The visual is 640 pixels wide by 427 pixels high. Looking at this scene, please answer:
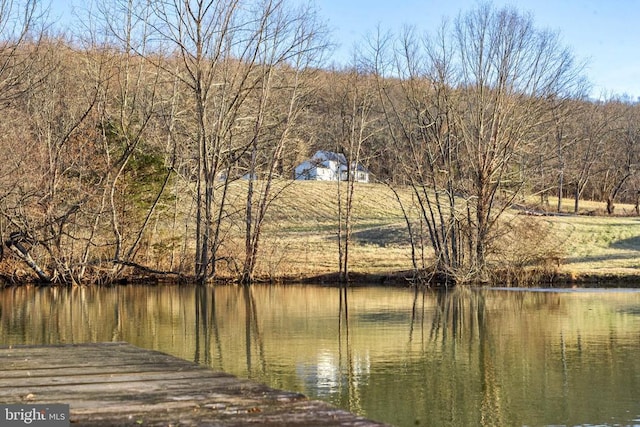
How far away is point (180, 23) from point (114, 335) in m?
16.5

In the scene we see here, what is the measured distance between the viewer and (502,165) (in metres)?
30.8

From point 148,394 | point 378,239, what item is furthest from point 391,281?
point 148,394

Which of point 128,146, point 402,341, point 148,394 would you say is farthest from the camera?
point 128,146

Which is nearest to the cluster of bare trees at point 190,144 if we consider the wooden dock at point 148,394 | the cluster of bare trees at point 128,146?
the cluster of bare trees at point 128,146

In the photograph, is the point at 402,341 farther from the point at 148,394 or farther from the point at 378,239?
the point at 378,239

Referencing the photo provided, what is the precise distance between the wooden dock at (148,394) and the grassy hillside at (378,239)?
77.1 feet

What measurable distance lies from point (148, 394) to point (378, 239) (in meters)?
34.3

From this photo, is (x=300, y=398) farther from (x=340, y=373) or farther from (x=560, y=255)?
(x=560, y=255)

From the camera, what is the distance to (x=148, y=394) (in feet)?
A: 20.8

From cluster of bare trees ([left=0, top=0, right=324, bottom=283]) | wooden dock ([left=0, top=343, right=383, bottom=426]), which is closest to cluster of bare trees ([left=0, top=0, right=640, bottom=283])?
cluster of bare trees ([left=0, top=0, right=324, bottom=283])

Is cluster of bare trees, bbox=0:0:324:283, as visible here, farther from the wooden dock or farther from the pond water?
the wooden dock

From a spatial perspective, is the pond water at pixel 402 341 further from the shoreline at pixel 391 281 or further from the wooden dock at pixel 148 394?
the shoreline at pixel 391 281

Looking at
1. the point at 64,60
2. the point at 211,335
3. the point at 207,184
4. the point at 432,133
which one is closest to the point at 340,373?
the point at 211,335

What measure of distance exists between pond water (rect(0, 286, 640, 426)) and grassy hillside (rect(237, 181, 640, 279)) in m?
5.73
